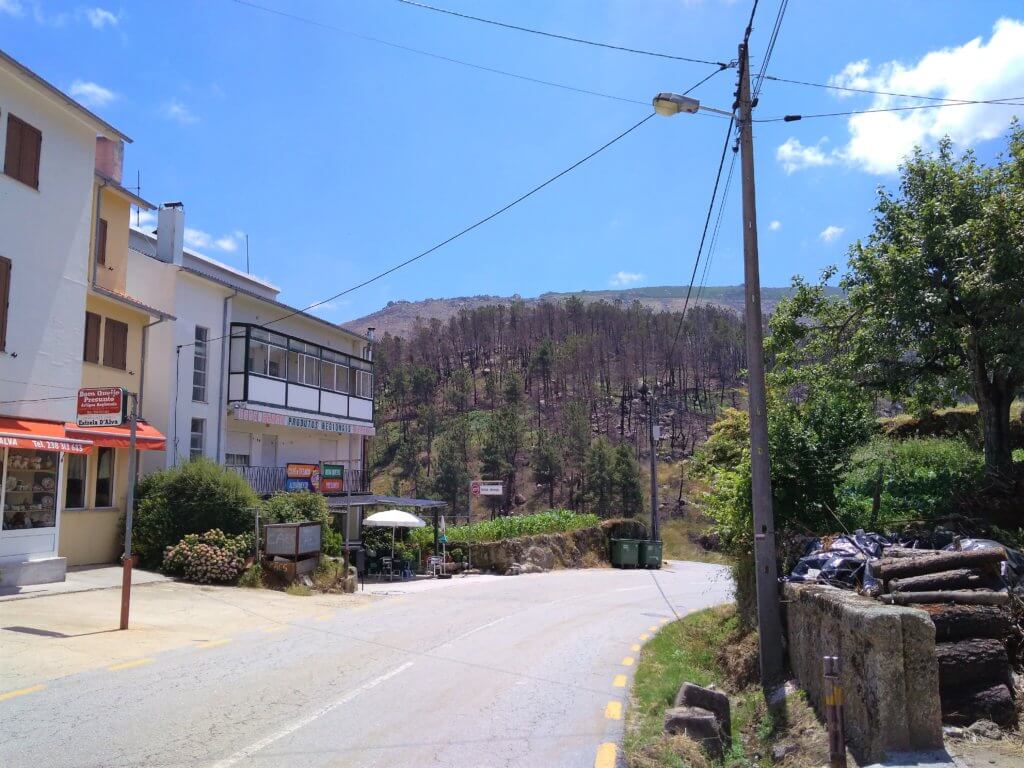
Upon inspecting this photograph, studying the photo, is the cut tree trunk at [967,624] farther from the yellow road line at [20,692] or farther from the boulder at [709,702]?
the yellow road line at [20,692]

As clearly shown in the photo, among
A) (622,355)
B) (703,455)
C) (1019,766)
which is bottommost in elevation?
(1019,766)

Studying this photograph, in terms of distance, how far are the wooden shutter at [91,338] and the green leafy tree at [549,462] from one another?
5052cm

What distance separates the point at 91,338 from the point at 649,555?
1004 inches

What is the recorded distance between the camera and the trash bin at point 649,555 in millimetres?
36938

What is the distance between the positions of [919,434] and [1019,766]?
2230cm

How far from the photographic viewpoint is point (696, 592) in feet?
79.2

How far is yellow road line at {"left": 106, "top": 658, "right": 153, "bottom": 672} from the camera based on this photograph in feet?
32.5

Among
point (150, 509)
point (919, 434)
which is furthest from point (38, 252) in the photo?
point (919, 434)

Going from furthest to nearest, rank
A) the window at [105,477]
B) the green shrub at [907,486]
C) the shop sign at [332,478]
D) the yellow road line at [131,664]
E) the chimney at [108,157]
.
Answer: the shop sign at [332,478]
the chimney at [108,157]
the window at [105,477]
the green shrub at [907,486]
the yellow road line at [131,664]

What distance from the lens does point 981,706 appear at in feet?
19.6

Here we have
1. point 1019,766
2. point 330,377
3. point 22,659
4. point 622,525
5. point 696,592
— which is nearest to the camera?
point 1019,766

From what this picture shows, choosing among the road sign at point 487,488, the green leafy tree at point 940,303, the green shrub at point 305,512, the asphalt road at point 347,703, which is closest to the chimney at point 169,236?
the green shrub at point 305,512

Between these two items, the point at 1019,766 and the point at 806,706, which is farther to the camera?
the point at 806,706

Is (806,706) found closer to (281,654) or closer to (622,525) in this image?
(281,654)
